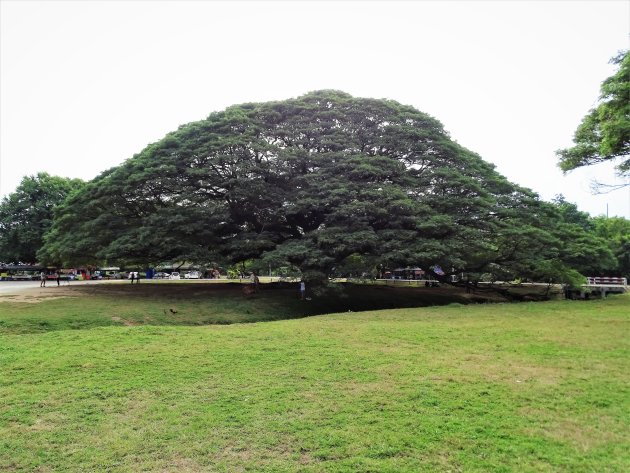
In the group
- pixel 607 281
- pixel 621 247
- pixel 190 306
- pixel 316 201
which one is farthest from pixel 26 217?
pixel 621 247

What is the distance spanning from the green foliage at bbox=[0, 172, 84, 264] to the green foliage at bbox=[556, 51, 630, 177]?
42.7 meters

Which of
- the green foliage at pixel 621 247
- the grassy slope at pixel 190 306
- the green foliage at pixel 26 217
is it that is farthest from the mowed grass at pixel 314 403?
the green foliage at pixel 26 217

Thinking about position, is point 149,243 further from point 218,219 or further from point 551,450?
point 551,450

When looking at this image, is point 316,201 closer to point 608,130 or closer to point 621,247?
point 608,130

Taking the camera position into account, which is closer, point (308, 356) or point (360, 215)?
point (308, 356)

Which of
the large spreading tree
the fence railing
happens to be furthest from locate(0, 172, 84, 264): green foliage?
the fence railing

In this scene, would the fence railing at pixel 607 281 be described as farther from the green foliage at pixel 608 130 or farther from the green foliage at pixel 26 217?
the green foliage at pixel 26 217

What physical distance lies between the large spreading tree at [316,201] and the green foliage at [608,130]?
4.82m

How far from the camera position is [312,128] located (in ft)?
70.9

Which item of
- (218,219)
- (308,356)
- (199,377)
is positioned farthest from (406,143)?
(199,377)

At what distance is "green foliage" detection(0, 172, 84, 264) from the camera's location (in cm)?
4288

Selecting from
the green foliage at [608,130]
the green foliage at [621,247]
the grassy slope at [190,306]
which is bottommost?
the grassy slope at [190,306]

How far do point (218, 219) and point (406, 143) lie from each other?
9560mm

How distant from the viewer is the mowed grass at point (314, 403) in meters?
4.12
